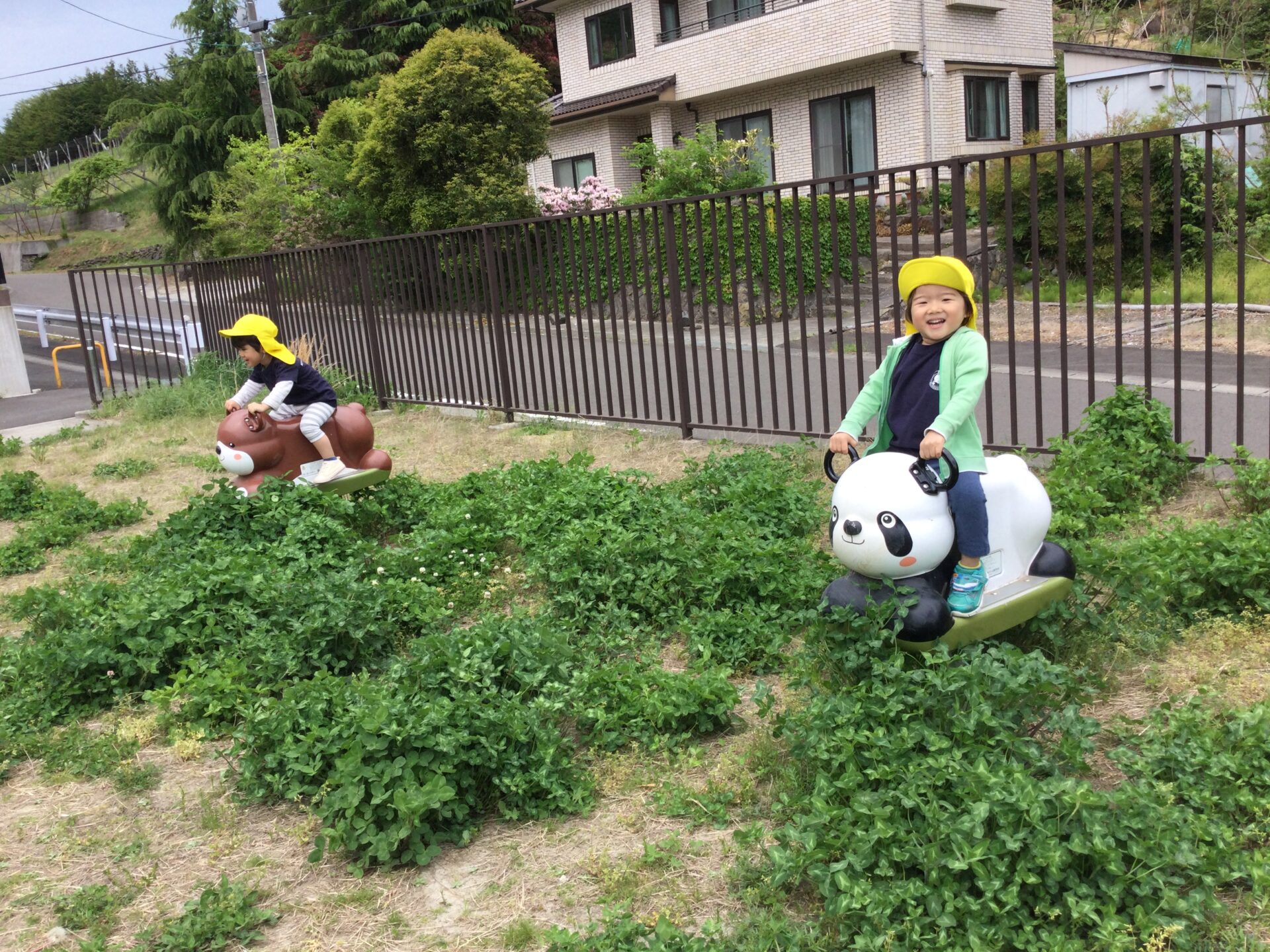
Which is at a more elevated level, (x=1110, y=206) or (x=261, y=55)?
(x=261, y=55)

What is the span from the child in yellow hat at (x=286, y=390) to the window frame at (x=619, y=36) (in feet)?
66.6

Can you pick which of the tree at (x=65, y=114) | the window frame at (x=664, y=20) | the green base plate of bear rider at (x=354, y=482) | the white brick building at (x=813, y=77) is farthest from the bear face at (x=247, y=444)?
the tree at (x=65, y=114)

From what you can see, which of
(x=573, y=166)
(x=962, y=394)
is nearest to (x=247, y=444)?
(x=962, y=394)

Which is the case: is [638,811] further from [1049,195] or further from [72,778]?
[1049,195]

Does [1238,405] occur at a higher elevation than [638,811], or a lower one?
higher

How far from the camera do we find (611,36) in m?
25.4

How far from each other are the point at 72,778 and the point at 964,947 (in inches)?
130

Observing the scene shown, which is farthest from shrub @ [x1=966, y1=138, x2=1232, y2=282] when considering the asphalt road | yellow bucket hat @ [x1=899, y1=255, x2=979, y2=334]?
yellow bucket hat @ [x1=899, y1=255, x2=979, y2=334]

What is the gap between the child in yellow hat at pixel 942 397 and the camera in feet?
11.8

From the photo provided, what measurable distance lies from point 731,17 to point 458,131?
27.6 ft

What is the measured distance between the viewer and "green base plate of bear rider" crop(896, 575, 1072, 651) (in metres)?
3.58

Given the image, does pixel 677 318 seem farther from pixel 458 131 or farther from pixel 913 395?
pixel 458 131

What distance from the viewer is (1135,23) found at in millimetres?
29406

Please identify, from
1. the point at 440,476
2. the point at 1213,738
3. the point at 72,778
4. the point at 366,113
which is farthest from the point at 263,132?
the point at 1213,738
